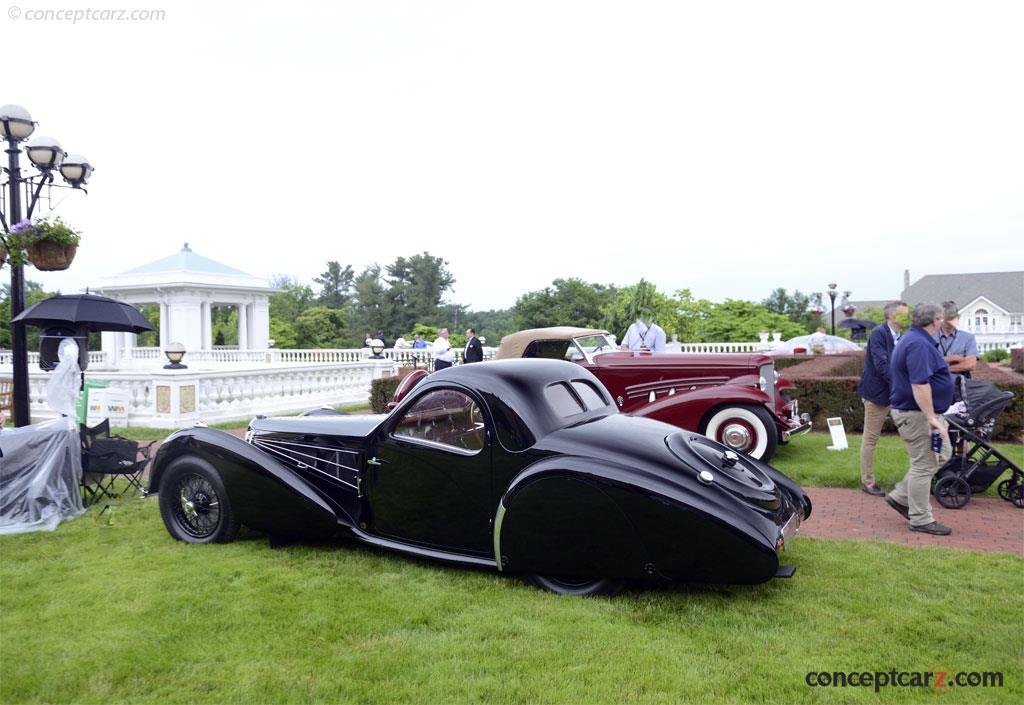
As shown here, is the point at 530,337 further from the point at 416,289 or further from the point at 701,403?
the point at 416,289

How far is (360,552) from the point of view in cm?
542

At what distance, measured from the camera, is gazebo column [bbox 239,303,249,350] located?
3625 centimetres

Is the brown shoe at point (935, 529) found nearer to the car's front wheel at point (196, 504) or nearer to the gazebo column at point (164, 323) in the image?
the car's front wheel at point (196, 504)

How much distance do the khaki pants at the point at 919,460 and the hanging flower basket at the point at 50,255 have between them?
8332 mm

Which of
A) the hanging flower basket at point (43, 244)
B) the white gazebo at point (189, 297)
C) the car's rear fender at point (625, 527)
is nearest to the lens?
the car's rear fender at point (625, 527)

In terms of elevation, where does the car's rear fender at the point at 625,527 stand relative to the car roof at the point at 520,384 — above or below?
below

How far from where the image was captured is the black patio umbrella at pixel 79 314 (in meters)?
8.10

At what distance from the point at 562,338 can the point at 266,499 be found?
19.6 feet

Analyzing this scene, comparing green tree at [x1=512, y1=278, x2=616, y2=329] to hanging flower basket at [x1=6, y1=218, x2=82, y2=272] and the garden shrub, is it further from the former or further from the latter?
hanging flower basket at [x1=6, y1=218, x2=82, y2=272]

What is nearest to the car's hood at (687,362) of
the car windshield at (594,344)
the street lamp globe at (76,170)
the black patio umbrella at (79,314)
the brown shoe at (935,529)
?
the car windshield at (594,344)

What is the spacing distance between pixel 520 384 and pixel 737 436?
4.55 m

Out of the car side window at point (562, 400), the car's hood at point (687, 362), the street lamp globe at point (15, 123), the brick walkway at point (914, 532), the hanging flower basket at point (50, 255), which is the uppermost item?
the street lamp globe at point (15, 123)

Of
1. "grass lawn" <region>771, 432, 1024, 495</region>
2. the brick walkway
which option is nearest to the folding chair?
the brick walkway

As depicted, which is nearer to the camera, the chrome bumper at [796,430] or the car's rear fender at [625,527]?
the car's rear fender at [625,527]
